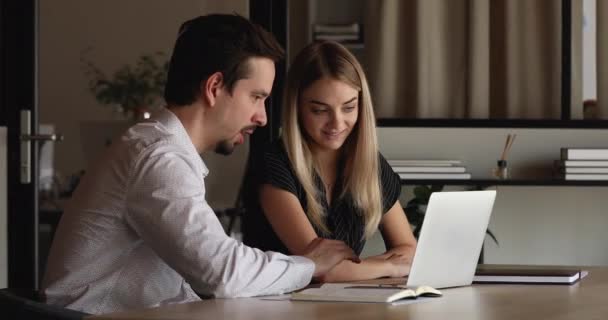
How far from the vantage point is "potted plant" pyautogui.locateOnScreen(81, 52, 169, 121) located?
466cm

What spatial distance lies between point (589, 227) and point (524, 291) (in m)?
2.44

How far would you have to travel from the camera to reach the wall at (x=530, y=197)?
4.52 metres

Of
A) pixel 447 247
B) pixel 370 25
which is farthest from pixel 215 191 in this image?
pixel 447 247

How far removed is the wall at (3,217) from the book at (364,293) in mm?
2613

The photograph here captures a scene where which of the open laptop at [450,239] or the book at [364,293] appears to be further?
the open laptop at [450,239]

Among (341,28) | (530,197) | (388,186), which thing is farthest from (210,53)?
(530,197)

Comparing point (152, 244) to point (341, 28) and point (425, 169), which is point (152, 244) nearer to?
point (425, 169)

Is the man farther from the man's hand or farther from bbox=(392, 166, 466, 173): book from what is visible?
bbox=(392, 166, 466, 173): book

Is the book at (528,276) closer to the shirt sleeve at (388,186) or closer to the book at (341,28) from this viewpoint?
the shirt sleeve at (388,186)

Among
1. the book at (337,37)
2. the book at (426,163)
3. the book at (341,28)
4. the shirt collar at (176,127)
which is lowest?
the book at (426,163)

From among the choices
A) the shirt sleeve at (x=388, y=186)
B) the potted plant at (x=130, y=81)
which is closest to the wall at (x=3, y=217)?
the potted plant at (x=130, y=81)

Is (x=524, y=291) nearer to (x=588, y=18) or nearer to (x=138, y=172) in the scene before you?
(x=138, y=172)

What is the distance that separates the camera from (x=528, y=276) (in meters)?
2.40

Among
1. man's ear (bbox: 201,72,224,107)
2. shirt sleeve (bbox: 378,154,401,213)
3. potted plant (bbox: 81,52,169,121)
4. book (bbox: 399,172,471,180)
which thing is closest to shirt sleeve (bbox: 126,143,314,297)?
man's ear (bbox: 201,72,224,107)
